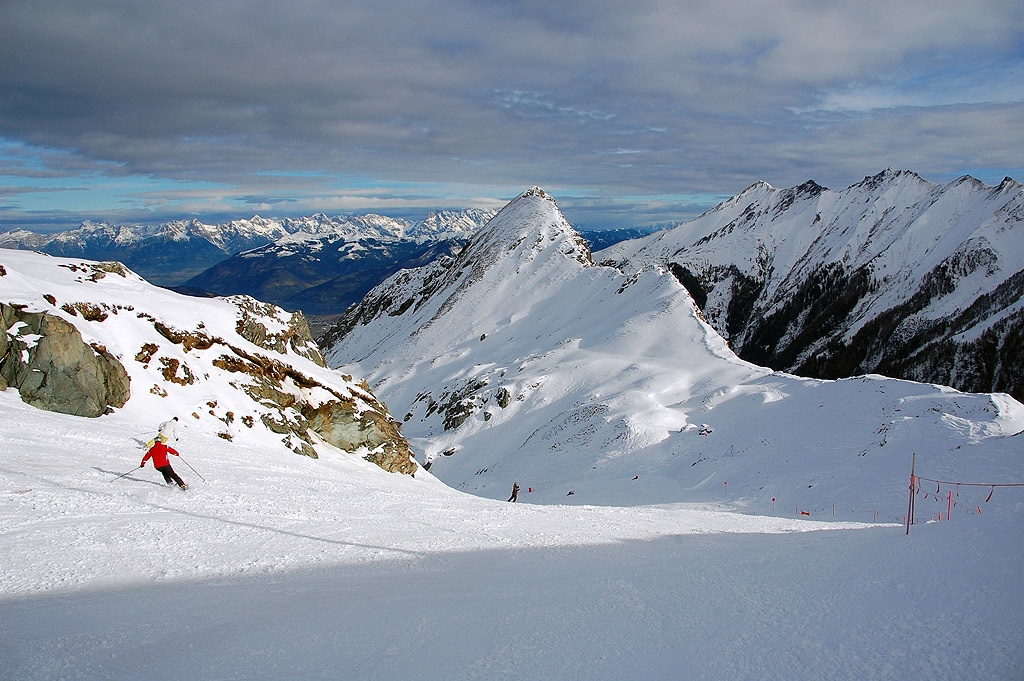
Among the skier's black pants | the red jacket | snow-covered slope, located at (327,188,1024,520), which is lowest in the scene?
snow-covered slope, located at (327,188,1024,520)

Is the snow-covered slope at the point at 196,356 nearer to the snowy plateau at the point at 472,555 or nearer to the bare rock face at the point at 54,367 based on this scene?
the bare rock face at the point at 54,367

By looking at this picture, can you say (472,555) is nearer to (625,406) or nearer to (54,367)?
(54,367)

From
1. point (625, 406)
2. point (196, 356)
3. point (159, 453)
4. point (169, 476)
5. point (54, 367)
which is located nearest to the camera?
point (159, 453)

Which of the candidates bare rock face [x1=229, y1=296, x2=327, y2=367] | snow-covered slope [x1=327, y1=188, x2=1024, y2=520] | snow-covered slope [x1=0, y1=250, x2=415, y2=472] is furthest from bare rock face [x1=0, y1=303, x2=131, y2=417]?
snow-covered slope [x1=327, y1=188, x2=1024, y2=520]

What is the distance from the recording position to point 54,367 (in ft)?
76.8

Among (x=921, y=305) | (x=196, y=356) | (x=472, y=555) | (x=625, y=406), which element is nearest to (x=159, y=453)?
(x=472, y=555)

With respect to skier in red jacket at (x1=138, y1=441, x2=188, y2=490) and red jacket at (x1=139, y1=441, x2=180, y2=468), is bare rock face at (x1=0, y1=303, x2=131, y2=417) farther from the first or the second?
red jacket at (x1=139, y1=441, x2=180, y2=468)

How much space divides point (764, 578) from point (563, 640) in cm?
419

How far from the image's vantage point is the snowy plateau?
700cm

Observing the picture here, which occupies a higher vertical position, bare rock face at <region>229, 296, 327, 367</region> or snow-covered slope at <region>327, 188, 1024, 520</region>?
bare rock face at <region>229, 296, 327, 367</region>

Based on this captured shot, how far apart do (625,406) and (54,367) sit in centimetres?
4204

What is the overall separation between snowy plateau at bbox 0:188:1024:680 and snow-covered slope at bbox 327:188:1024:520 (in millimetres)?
434

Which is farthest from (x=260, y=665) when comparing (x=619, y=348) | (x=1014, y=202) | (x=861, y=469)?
(x=1014, y=202)

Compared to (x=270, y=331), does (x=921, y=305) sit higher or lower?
lower
